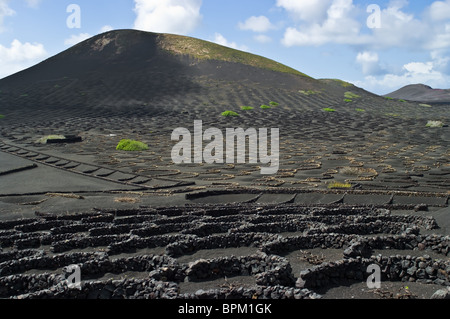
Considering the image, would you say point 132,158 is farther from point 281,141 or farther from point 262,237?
point 262,237

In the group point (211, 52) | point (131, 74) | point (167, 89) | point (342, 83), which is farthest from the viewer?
point (342, 83)

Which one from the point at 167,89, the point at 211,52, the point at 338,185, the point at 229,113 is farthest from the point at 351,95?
the point at 338,185

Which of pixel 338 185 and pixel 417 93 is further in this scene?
pixel 417 93

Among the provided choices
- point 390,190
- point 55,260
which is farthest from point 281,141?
point 55,260

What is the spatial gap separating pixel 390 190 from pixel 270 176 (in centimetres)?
646

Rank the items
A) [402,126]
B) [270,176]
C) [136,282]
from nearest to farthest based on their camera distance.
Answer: [136,282], [270,176], [402,126]

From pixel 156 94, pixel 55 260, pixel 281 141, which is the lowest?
pixel 55 260

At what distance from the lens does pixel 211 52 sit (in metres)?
85.4

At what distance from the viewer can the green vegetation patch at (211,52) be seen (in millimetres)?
83125

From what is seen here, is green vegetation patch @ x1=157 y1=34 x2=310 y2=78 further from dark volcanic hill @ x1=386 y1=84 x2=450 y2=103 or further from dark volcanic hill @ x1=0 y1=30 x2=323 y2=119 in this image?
dark volcanic hill @ x1=386 y1=84 x2=450 y2=103

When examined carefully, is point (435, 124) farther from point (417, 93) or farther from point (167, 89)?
point (417, 93)

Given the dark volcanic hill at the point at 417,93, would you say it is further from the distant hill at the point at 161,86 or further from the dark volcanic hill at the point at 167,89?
the dark volcanic hill at the point at 167,89

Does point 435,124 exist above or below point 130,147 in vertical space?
above

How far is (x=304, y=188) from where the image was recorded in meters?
19.7
